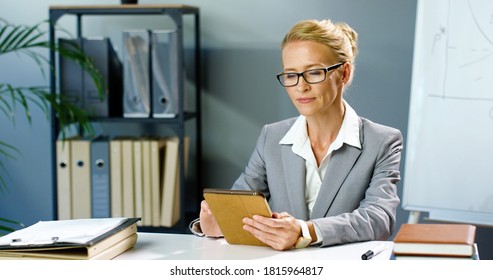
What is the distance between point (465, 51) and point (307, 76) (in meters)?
1.01

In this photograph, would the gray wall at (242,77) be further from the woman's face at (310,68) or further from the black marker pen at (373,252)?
the black marker pen at (373,252)

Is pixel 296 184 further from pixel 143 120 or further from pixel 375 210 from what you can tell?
pixel 143 120

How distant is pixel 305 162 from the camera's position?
196 cm

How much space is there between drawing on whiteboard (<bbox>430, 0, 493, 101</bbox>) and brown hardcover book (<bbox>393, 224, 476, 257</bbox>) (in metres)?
1.30

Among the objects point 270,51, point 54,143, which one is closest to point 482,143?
point 270,51

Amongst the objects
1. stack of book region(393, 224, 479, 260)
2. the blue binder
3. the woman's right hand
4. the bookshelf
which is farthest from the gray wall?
stack of book region(393, 224, 479, 260)

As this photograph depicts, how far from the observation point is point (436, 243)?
135cm

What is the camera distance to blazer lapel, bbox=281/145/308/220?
193cm

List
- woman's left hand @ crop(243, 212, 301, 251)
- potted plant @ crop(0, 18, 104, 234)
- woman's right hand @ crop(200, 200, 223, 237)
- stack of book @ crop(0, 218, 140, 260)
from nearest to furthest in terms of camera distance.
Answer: stack of book @ crop(0, 218, 140, 260)
woman's left hand @ crop(243, 212, 301, 251)
woman's right hand @ crop(200, 200, 223, 237)
potted plant @ crop(0, 18, 104, 234)

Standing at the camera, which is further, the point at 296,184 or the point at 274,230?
the point at 296,184

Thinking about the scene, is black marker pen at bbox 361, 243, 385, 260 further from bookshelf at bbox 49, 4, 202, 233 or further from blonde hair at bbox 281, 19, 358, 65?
bookshelf at bbox 49, 4, 202, 233

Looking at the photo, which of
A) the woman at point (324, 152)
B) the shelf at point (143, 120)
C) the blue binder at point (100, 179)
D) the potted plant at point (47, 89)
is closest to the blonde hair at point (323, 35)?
the woman at point (324, 152)

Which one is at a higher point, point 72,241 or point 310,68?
point 310,68

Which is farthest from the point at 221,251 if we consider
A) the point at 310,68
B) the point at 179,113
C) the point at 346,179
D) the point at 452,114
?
the point at 179,113
